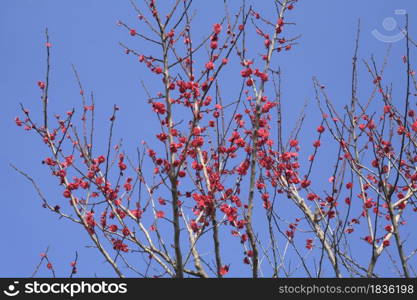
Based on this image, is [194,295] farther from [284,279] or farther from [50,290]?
[50,290]

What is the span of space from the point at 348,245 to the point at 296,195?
98 cm

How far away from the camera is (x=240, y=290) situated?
182 inches

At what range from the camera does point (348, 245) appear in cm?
647

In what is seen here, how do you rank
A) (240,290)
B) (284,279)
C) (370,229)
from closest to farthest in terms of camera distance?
(240,290), (284,279), (370,229)

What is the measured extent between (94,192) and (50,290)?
2029 mm

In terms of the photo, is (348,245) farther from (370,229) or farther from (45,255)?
(45,255)

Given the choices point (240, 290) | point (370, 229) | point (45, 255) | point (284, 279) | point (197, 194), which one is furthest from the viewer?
point (45, 255)

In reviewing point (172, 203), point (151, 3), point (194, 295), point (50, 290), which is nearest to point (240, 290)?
point (194, 295)

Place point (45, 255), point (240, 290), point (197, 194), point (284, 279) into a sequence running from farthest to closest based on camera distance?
1. point (45, 255)
2. point (197, 194)
3. point (284, 279)
4. point (240, 290)

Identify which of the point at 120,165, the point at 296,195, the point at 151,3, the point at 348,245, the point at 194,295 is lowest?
the point at 194,295

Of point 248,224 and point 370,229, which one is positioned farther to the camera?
point 370,229

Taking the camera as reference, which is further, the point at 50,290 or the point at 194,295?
the point at 50,290

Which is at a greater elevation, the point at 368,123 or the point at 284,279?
the point at 368,123

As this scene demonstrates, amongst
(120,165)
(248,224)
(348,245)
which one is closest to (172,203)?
(248,224)
